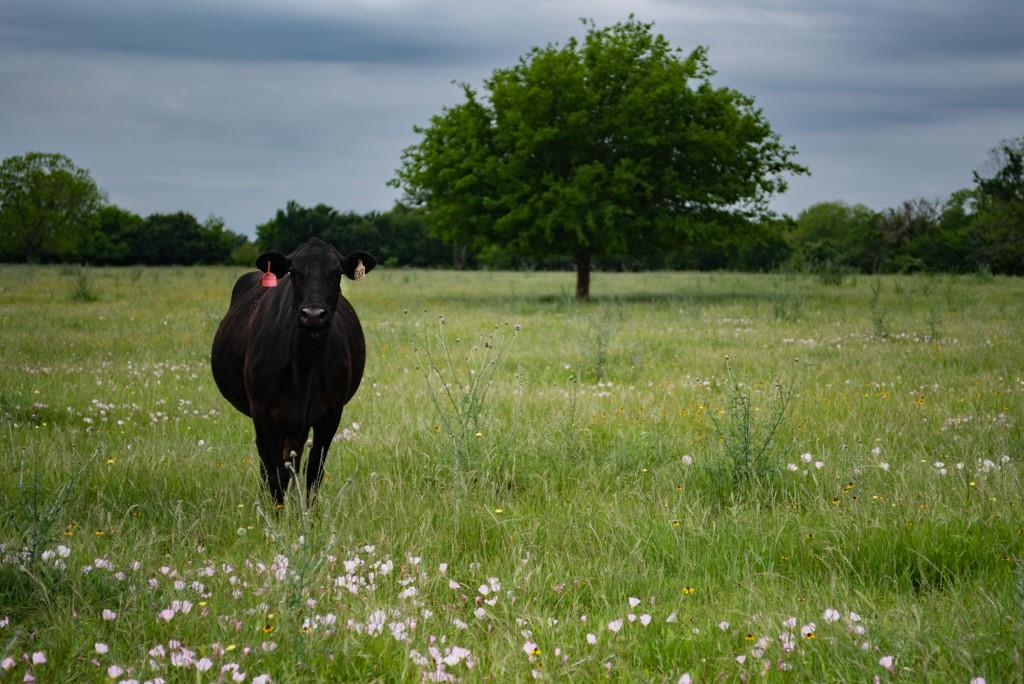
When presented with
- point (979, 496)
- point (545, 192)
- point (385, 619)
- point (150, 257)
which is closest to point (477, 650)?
point (385, 619)

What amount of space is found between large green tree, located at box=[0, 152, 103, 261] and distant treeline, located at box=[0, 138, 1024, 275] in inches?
3.7

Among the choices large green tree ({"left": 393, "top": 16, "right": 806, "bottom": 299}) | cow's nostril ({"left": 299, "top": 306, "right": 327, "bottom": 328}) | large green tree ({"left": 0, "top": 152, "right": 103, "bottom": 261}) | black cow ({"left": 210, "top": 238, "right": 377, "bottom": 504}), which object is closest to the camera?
cow's nostril ({"left": 299, "top": 306, "right": 327, "bottom": 328})

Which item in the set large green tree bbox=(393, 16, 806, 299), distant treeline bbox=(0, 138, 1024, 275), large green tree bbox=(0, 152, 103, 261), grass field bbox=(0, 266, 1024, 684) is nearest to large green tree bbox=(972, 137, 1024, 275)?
distant treeline bbox=(0, 138, 1024, 275)

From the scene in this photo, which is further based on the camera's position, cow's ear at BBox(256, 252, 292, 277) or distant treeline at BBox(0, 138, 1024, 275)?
distant treeline at BBox(0, 138, 1024, 275)

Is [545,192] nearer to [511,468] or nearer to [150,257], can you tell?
[511,468]

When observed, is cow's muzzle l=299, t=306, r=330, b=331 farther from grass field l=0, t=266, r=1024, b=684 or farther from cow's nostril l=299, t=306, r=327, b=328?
grass field l=0, t=266, r=1024, b=684

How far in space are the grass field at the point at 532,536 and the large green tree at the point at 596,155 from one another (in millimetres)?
17120

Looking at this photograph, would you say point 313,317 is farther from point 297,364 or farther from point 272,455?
point 272,455

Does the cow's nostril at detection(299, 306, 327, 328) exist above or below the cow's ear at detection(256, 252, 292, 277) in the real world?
below

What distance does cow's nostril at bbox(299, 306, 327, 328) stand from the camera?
5.70 meters

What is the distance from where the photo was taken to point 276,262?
6.29m

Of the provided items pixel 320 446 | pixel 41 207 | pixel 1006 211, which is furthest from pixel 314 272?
pixel 41 207

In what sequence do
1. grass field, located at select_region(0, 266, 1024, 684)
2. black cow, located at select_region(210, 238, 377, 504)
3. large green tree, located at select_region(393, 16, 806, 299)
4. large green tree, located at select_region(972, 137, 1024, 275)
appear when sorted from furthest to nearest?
1. large green tree, located at select_region(972, 137, 1024, 275)
2. large green tree, located at select_region(393, 16, 806, 299)
3. black cow, located at select_region(210, 238, 377, 504)
4. grass field, located at select_region(0, 266, 1024, 684)

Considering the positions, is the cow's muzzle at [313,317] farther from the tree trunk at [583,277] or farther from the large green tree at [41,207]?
the large green tree at [41,207]
